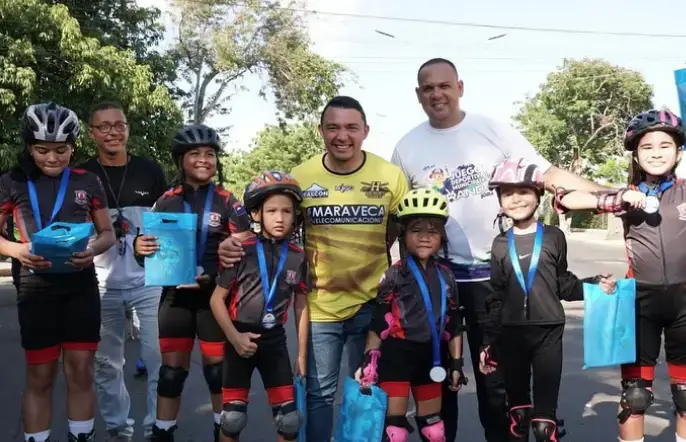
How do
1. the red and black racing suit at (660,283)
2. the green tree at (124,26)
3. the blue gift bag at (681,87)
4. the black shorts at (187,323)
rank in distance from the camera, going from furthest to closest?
the green tree at (124,26) < the black shorts at (187,323) < the red and black racing suit at (660,283) < the blue gift bag at (681,87)

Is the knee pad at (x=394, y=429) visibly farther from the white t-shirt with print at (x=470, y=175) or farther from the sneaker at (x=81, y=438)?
the sneaker at (x=81, y=438)

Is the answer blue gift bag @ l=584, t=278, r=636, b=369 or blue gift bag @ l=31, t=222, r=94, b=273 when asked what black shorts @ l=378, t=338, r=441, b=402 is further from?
blue gift bag @ l=31, t=222, r=94, b=273

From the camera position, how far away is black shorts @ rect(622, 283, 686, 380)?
4.02 metres

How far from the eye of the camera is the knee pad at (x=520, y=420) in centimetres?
414

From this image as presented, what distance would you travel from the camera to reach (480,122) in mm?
4531

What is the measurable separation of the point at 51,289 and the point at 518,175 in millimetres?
2877

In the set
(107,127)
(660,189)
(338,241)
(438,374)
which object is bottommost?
(438,374)

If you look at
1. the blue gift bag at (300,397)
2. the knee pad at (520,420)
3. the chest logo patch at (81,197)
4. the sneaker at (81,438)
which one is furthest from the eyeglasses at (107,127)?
the knee pad at (520,420)

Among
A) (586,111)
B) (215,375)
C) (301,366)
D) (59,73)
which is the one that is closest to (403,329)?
(301,366)

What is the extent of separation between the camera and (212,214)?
4.61m

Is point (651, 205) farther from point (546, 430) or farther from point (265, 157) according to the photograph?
point (265, 157)

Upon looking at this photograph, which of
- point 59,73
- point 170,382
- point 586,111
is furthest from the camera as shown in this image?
point 586,111

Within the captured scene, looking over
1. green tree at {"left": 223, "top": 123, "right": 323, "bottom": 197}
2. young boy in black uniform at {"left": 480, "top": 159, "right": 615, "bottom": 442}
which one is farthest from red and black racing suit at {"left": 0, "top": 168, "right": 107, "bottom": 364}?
green tree at {"left": 223, "top": 123, "right": 323, "bottom": 197}

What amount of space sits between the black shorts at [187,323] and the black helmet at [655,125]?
2.84 meters
